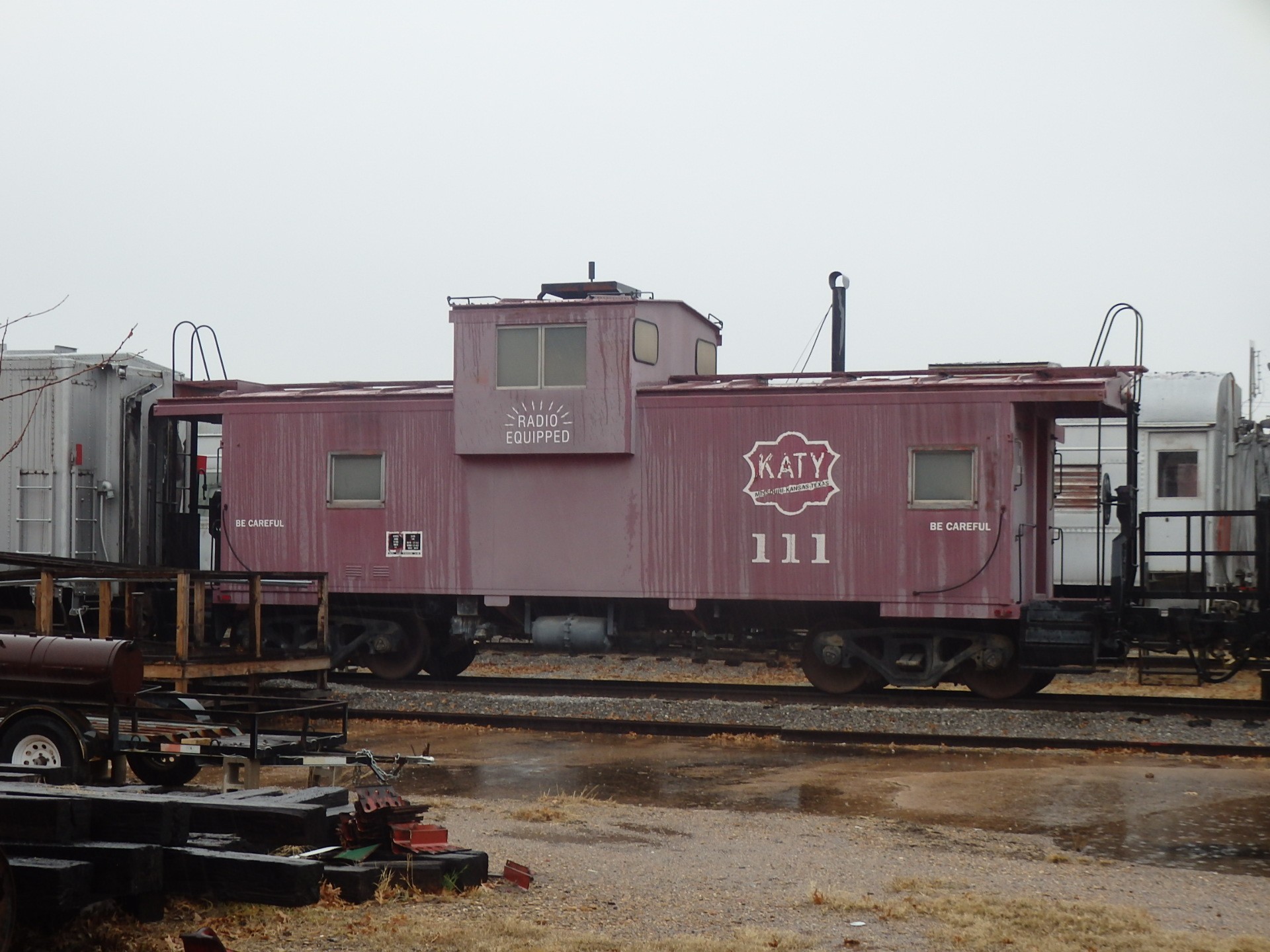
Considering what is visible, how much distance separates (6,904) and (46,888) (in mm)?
396

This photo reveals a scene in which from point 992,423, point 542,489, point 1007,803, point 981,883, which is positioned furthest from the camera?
point 542,489

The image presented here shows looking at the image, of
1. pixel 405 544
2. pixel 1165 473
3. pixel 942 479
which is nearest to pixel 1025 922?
pixel 942 479

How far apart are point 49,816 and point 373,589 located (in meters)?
10.7

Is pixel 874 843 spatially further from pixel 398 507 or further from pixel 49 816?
pixel 398 507

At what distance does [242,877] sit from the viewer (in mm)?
5953

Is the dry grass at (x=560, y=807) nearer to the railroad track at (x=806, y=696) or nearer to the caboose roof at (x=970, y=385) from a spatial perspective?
the railroad track at (x=806, y=696)

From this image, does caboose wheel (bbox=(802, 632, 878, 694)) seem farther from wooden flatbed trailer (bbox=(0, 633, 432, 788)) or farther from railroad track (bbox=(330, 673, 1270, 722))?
wooden flatbed trailer (bbox=(0, 633, 432, 788))

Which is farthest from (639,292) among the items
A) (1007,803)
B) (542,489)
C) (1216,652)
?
(1007,803)

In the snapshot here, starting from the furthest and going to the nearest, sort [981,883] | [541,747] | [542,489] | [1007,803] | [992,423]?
[542,489], [992,423], [541,747], [1007,803], [981,883]

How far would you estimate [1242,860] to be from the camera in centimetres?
790

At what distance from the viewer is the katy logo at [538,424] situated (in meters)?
15.6

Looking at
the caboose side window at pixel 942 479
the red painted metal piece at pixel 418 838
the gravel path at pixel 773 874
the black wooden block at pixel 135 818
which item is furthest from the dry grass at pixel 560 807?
the caboose side window at pixel 942 479

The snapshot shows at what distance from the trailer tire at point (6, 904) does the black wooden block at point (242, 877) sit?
1.04 m

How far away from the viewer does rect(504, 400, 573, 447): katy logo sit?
1564cm
